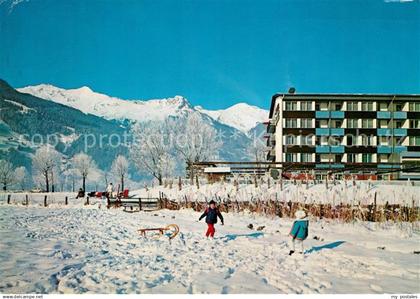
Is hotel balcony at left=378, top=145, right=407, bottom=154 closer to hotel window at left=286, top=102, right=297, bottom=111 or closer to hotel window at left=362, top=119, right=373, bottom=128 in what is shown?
hotel window at left=362, top=119, right=373, bottom=128

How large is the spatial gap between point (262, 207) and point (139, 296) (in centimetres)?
1203

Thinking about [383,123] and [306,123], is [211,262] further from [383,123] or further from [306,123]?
[383,123]

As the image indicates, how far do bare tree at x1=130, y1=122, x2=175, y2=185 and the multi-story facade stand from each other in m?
15.7

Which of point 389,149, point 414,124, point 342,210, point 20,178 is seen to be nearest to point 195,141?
point 389,149

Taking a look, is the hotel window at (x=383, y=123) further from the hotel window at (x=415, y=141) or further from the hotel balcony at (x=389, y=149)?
the hotel window at (x=415, y=141)

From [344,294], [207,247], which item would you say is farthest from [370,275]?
[207,247]

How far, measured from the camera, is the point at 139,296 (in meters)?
6.20

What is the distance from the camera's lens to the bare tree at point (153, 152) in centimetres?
5153

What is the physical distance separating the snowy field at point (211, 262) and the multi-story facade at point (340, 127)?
113 feet

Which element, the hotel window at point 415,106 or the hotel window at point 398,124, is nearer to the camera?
the hotel window at point 415,106

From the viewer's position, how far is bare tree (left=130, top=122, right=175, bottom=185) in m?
51.5

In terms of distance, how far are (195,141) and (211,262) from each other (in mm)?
43755

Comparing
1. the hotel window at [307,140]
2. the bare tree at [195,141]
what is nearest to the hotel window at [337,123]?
the hotel window at [307,140]

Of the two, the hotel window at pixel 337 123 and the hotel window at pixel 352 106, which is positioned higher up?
the hotel window at pixel 352 106
